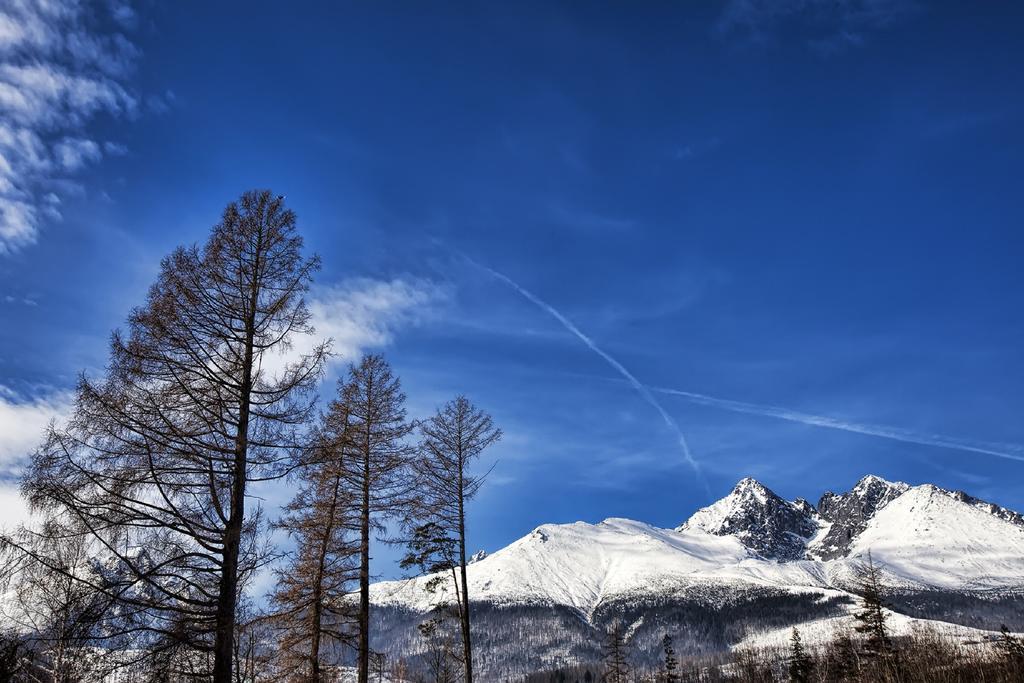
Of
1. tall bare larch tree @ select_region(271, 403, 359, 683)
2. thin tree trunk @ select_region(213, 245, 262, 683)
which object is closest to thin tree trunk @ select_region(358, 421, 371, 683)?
tall bare larch tree @ select_region(271, 403, 359, 683)

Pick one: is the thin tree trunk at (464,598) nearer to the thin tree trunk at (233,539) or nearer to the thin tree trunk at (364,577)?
the thin tree trunk at (364,577)

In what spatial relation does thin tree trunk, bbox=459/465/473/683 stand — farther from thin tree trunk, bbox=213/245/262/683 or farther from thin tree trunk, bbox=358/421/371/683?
thin tree trunk, bbox=213/245/262/683

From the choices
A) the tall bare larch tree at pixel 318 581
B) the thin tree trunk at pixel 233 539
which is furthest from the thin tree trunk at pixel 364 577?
the thin tree trunk at pixel 233 539

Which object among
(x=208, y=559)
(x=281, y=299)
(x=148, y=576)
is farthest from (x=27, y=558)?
(x=281, y=299)

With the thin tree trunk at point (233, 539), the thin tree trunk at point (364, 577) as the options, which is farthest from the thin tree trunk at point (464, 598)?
the thin tree trunk at point (233, 539)

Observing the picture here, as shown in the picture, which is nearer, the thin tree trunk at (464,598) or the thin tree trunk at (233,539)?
the thin tree trunk at (233,539)

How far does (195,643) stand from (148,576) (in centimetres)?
122

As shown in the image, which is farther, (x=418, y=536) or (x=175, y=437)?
(x=418, y=536)

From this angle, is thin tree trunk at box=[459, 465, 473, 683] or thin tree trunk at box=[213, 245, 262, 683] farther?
thin tree trunk at box=[459, 465, 473, 683]

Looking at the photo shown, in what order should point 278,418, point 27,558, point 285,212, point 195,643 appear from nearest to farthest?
point 27,558, point 195,643, point 278,418, point 285,212

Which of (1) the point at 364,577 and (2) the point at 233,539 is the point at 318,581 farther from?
(2) the point at 233,539

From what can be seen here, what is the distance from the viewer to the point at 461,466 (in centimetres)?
2234

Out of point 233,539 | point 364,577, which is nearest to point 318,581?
point 364,577

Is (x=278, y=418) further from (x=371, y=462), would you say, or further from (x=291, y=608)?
(x=291, y=608)
